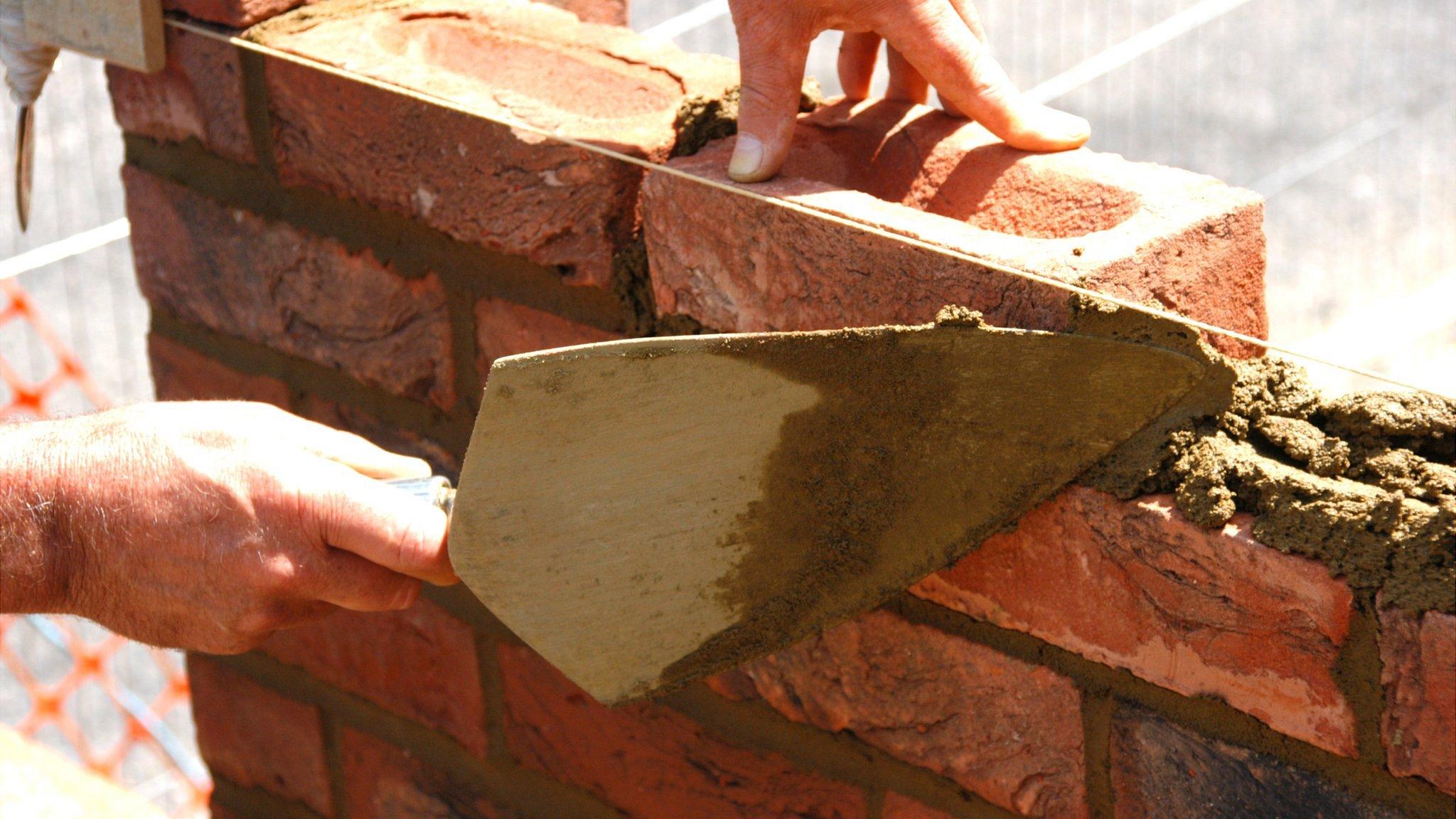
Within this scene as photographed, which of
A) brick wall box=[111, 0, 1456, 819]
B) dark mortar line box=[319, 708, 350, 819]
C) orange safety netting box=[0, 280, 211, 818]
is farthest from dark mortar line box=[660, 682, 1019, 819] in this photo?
orange safety netting box=[0, 280, 211, 818]

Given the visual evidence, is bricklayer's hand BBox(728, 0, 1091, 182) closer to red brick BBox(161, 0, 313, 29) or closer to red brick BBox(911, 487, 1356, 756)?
red brick BBox(911, 487, 1356, 756)

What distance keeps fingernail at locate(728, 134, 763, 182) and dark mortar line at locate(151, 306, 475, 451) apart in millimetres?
397

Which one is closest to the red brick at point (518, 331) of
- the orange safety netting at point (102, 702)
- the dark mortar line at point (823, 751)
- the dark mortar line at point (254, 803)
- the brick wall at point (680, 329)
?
the brick wall at point (680, 329)

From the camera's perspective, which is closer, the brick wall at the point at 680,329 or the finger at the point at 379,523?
the brick wall at the point at 680,329

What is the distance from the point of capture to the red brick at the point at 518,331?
1.22 m

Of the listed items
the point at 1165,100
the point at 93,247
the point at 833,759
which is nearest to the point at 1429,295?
the point at 1165,100

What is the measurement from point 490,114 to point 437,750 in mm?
659

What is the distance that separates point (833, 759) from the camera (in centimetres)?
116

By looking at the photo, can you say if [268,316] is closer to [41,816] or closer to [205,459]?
[205,459]

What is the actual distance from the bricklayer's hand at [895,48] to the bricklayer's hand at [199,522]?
365 millimetres

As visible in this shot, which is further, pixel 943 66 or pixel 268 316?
pixel 268 316

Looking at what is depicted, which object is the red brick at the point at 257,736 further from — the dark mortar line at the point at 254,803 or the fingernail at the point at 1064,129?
the fingernail at the point at 1064,129

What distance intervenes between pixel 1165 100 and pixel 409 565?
4676 millimetres

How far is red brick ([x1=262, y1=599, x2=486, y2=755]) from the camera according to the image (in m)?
1.41
